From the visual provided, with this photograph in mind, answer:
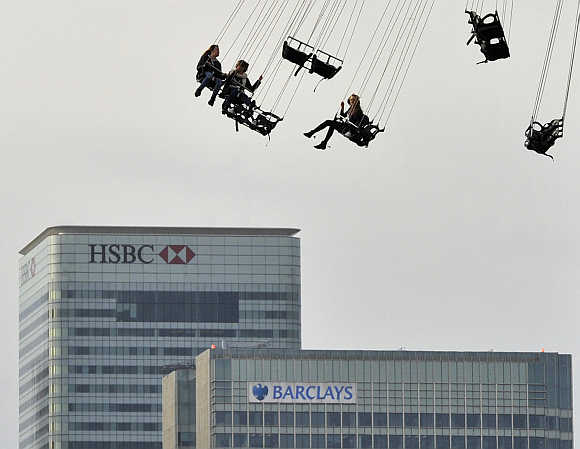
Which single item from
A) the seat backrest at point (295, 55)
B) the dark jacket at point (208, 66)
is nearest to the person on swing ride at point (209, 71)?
the dark jacket at point (208, 66)

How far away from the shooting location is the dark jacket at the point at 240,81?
121 meters

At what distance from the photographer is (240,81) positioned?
122m

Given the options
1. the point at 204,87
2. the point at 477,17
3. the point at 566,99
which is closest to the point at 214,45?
A: the point at 204,87

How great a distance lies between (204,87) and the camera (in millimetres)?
121250

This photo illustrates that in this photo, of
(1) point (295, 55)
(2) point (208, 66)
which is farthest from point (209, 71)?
(1) point (295, 55)

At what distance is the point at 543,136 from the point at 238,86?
48.9 feet

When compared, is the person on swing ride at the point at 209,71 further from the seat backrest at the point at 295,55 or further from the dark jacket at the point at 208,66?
the seat backrest at the point at 295,55

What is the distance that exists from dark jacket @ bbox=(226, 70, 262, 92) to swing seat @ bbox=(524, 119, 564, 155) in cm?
1349

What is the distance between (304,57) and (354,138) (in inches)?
171

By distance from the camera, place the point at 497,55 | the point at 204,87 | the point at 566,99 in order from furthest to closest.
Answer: the point at 204,87 → the point at 497,55 → the point at 566,99

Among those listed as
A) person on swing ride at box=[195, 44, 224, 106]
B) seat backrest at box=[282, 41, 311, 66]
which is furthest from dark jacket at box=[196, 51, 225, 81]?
seat backrest at box=[282, 41, 311, 66]

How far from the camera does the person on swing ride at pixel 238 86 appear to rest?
121250mm

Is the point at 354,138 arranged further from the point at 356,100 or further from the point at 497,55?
the point at 497,55

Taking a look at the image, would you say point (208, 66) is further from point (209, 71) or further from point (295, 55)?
point (295, 55)
